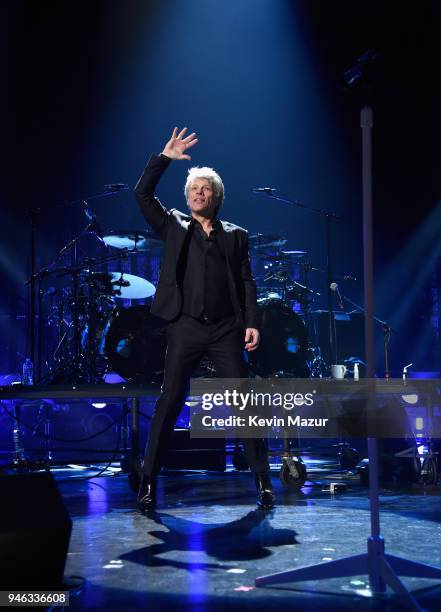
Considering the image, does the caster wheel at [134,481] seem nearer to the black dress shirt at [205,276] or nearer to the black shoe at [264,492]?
the black shoe at [264,492]

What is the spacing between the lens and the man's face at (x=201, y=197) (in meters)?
4.23

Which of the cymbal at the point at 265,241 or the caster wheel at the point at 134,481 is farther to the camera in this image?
the cymbal at the point at 265,241

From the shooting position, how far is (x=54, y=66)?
984 centimetres

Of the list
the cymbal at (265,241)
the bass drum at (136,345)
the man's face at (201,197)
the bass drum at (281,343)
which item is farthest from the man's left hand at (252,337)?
the cymbal at (265,241)

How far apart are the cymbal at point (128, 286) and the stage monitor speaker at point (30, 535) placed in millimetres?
5906

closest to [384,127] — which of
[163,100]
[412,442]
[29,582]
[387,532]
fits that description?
[163,100]

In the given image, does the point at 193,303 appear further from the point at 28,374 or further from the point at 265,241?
the point at 28,374

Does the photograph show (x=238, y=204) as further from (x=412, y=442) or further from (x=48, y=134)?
(x=412, y=442)

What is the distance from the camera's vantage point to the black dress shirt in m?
4.19

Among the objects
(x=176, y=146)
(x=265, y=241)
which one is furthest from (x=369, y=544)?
(x=265, y=241)

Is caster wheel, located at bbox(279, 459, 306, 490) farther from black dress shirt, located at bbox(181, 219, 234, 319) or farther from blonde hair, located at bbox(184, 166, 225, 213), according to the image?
blonde hair, located at bbox(184, 166, 225, 213)

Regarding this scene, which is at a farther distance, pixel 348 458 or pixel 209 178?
pixel 348 458

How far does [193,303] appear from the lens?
165 inches

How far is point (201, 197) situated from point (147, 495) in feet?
5.88
